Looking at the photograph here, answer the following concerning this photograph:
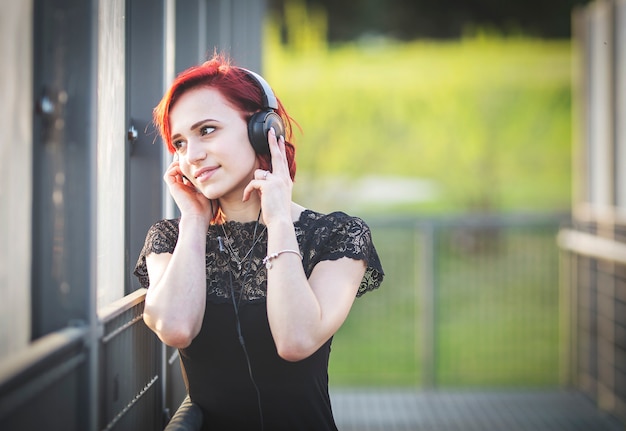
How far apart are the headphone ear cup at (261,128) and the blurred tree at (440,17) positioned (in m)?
8.07

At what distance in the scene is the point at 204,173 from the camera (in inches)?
67.4

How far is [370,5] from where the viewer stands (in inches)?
398

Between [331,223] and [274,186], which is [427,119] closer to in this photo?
[331,223]

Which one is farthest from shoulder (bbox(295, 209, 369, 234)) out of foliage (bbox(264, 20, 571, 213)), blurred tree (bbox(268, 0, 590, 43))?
blurred tree (bbox(268, 0, 590, 43))

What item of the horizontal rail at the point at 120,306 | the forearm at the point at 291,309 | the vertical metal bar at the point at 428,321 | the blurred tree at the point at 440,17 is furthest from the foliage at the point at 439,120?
the forearm at the point at 291,309

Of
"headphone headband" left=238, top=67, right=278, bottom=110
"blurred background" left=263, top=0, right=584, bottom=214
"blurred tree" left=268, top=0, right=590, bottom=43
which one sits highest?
"blurred tree" left=268, top=0, right=590, bottom=43

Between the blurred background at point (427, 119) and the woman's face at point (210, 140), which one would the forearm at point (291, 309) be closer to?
the woman's face at point (210, 140)

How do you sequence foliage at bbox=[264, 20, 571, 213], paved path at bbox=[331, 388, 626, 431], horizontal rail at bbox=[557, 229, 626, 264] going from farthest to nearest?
1. foliage at bbox=[264, 20, 571, 213]
2. paved path at bbox=[331, 388, 626, 431]
3. horizontal rail at bbox=[557, 229, 626, 264]

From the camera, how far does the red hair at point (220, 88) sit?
1736 mm

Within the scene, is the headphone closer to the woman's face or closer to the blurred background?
the woman's face

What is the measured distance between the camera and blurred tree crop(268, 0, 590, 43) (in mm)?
9828

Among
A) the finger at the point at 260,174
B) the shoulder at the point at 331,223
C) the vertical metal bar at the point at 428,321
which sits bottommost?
the vertical metal bar at the point at 428,321

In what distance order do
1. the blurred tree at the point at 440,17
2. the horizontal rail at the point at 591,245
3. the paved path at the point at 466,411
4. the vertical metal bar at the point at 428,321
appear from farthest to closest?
the blurred tree at the point at 440,17
the vertical metal bar at the point at 428,321
the paved path at the point at 466,411
the horizontal rail at the point at 591,245

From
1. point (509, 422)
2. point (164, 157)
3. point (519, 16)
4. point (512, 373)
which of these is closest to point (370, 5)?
point (519, 16)
